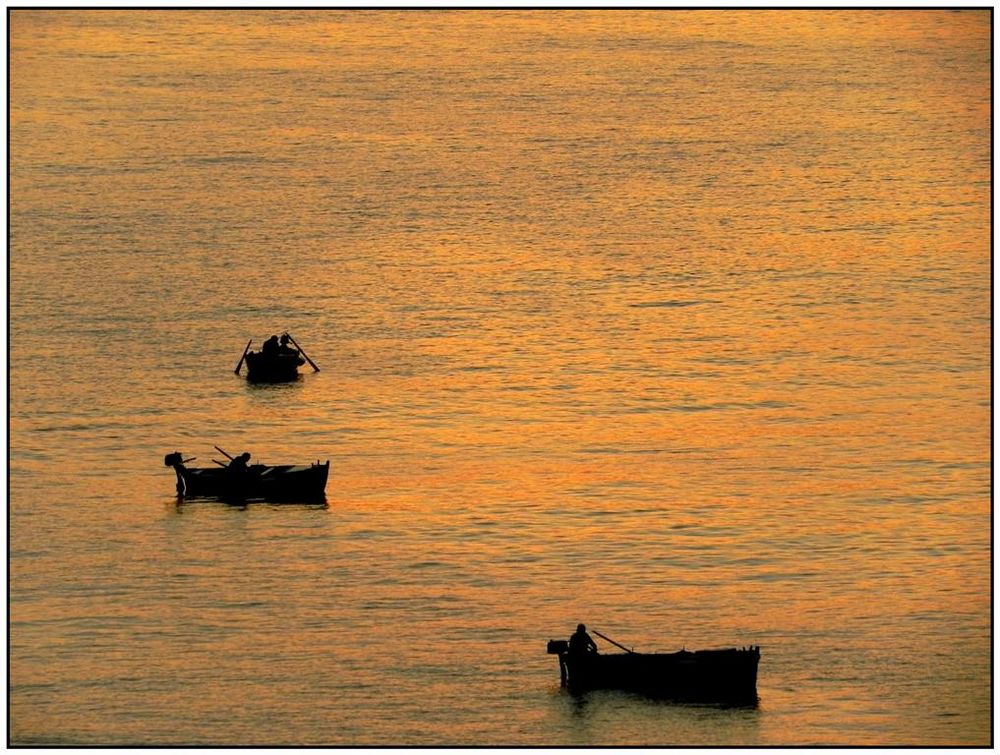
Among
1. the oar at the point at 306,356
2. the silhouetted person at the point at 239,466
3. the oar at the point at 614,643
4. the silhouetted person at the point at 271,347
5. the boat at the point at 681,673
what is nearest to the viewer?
the boat at the point at 681,673

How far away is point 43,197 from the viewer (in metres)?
87.8

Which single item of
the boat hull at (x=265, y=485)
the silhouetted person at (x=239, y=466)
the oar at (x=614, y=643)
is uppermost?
the silhouetted person at (x=239, y=466)

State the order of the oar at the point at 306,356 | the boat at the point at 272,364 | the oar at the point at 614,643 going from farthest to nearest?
the oar at the point at 306,356 → the boat at the point at 272,364 → the oar at the point at 614,643

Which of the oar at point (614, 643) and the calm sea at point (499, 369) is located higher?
the calm sea at point (499, 369)

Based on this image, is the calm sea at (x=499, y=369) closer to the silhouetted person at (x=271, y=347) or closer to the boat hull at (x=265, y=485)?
the boat hull at (x=265, y=485)

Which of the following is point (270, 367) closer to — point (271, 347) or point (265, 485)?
point (271, 347)

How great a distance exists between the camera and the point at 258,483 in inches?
2179

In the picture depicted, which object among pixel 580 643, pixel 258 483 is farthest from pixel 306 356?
pixel 580 643

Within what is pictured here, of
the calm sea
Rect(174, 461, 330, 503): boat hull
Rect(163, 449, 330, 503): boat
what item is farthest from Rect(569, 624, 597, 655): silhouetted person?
Rect(174, 461, 330, 503): boat hull

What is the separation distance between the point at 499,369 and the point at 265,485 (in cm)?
1579

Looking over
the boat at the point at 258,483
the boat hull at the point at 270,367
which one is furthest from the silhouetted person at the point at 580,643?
the boat hull at the point at 270,367

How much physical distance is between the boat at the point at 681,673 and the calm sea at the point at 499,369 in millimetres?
509

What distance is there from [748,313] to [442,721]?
39073mm

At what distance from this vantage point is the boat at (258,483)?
55219mm
